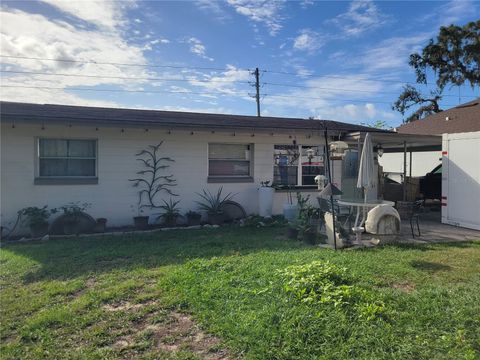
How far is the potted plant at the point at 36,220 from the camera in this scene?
811 cm

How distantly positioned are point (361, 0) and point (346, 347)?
9686 millimetres

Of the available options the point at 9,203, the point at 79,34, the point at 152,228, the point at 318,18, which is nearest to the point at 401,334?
the point at 152,228

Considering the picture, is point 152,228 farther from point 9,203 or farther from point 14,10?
point 14,10

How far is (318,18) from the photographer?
1074cm

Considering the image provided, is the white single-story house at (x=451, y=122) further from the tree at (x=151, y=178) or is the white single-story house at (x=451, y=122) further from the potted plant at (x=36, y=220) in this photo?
the potted plant at (x=36, y=220)

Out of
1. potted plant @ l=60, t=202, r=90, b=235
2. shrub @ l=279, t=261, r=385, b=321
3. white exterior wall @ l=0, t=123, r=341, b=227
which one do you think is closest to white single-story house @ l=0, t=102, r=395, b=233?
white exterior wall @ l=0, t=123, r=341, b=227

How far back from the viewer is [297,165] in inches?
448

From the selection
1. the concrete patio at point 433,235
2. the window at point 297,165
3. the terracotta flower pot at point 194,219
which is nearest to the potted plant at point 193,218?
the terracotta flower pot at point 194,219

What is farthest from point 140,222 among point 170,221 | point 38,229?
point 38,229

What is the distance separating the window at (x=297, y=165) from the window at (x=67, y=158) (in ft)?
17.4

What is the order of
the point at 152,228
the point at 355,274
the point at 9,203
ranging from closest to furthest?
the point at 355,274 → the point at 9,203 → the point at 152,228

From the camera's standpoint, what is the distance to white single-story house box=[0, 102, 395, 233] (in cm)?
865

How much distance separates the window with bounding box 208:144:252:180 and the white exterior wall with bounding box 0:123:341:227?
0.21 metres

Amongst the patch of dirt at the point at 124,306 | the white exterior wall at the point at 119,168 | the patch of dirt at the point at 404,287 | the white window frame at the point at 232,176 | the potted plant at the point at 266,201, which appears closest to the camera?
the patch of dirt at the point at 124,306
